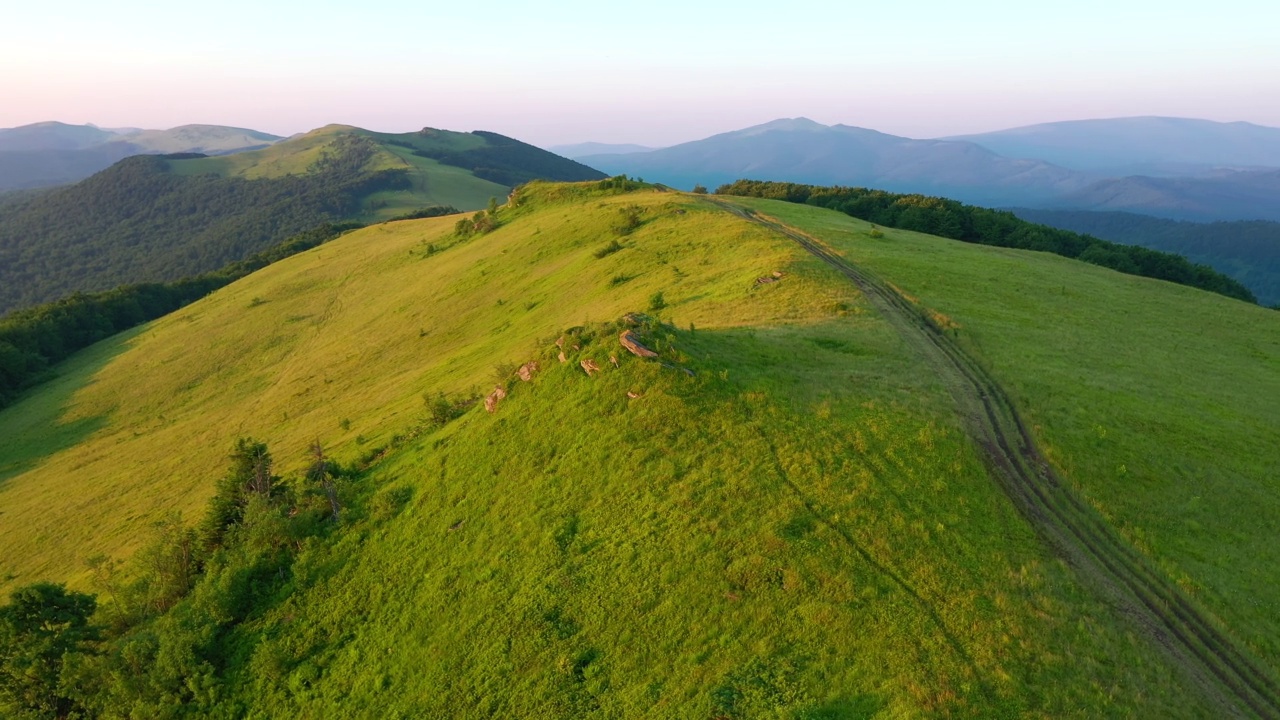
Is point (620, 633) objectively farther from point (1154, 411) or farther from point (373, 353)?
point (373, 353)

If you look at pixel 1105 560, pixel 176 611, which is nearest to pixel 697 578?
pixel 1105 560

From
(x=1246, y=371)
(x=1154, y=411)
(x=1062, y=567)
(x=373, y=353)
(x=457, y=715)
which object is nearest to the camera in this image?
(x=457, y=715)

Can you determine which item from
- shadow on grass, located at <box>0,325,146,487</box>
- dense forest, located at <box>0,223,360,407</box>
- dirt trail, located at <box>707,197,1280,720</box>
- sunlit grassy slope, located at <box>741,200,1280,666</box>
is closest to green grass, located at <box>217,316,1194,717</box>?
dirt trail, located at <box>707,197,1280,720</box>

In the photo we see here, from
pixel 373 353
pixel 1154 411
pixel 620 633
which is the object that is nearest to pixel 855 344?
pixel 1154 411

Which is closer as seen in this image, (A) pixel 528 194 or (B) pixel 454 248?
(B) pixel 454 248

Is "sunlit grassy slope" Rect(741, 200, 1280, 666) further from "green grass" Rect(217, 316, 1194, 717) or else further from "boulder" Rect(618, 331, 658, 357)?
"boulder" Rect(618, 331, 658, 357)

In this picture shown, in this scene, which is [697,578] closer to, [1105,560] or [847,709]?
[847,709]

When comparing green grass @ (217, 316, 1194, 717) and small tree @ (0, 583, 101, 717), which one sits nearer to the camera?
green grass @ (217, 316, 1194, 717)
